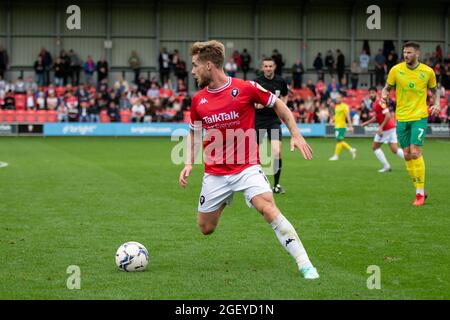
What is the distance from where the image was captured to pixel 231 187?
822cm

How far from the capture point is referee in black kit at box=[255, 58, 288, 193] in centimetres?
1516

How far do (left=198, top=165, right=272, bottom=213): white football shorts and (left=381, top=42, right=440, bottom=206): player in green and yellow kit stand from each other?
6.05 metres

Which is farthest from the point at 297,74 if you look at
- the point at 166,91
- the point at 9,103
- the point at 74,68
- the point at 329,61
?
the point at 9,103

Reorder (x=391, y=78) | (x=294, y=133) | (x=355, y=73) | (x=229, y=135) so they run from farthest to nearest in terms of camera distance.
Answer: (x=355, y=73), (x=391, y=78), (x=229, y=135), (x=294, y=133)

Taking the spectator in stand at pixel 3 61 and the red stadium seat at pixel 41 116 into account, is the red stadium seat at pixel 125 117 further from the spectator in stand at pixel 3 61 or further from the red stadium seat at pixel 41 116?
the spectator in stand at pixel 3 61

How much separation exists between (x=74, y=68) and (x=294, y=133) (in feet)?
Answer: 129

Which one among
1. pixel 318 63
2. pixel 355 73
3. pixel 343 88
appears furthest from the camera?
pixel 355 73

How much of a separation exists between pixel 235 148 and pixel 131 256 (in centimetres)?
146

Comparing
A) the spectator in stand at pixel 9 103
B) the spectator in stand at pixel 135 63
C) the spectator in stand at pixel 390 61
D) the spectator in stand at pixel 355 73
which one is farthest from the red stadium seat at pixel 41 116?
the spectator in stand at pixel 390 61

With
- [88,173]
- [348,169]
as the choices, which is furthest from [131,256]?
[348,169]

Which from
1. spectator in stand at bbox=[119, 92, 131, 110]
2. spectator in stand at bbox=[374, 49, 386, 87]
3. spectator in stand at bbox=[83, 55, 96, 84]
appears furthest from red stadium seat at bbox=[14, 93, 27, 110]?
spectator in stand at bbox=[374, 49, 386, 87]

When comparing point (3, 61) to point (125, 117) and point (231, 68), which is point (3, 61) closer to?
point (125, 117)

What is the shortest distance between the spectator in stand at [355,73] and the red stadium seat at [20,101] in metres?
18.1
